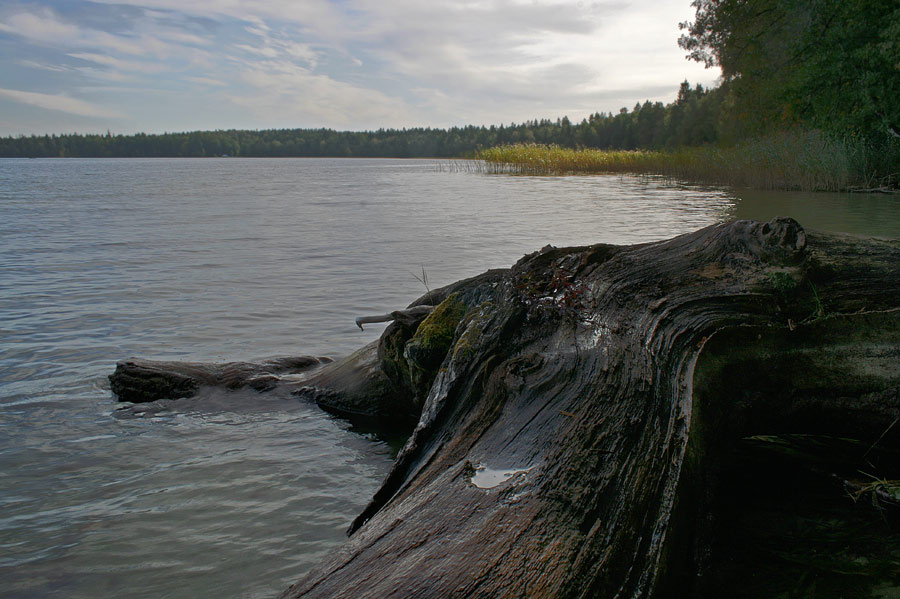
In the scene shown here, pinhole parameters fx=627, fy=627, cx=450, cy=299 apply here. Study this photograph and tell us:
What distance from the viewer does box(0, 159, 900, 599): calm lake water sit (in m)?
2.67

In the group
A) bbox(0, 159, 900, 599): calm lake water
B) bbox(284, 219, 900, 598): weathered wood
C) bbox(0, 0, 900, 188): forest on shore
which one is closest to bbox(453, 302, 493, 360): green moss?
bbox(284, 219, 900, 598): weathered wood

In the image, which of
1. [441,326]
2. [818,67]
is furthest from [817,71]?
[441,326]

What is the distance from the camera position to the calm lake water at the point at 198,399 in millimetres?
2674

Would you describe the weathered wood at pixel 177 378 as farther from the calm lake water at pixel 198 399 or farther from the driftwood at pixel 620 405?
the driftwood at pixel 620 405

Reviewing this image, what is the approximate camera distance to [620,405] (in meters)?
2.12

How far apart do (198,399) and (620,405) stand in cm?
322

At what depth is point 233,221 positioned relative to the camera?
55.0 feet

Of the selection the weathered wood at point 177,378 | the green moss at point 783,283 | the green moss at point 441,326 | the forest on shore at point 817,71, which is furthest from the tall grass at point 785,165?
the weathered wood at point 177,378

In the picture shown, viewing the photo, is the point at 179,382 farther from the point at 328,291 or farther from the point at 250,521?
the point at 328,291

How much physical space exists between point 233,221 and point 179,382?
43.4 ft

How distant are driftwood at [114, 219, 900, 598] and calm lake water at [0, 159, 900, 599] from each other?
31.8 inches

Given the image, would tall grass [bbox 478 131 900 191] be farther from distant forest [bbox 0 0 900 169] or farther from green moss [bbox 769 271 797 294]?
green moss [bbox 769 271 797 294]

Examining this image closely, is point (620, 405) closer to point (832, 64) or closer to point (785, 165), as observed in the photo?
point (832, 64)

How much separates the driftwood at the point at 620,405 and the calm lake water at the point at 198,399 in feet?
2.65
